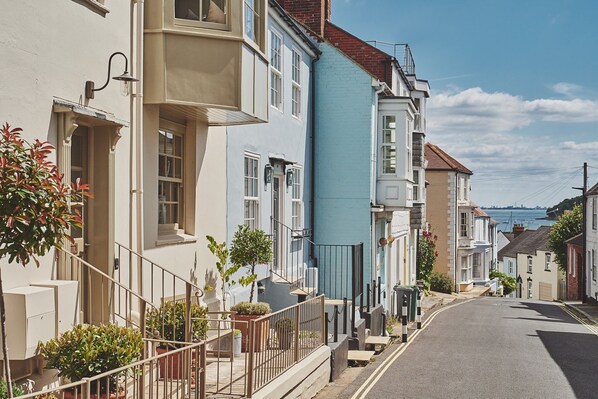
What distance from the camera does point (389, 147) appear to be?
21.8 m

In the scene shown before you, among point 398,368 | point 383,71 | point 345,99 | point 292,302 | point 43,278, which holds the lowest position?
point 398,368

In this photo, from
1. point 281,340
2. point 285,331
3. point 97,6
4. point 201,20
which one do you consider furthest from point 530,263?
point 97,6

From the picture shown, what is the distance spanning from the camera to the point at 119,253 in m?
8.55

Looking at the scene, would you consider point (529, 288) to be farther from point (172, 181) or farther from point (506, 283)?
point (172, 181)

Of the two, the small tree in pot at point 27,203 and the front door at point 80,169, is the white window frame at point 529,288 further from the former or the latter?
the small tree in pot at point 27,203

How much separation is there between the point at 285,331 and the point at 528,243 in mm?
61055

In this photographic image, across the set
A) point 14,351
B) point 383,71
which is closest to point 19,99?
point 14,351

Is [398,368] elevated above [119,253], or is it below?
below

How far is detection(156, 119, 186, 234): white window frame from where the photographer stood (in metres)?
10.3

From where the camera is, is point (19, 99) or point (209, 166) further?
point (209, 166)

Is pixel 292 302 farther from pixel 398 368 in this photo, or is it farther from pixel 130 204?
pixel 130 204

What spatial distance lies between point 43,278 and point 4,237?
2.00m

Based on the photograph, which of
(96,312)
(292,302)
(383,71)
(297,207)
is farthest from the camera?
(383,71)

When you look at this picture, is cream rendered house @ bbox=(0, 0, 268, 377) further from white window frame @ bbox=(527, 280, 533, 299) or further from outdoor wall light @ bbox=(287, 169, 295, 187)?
white window frame @ bbox=(527, 280, 533, 299)
